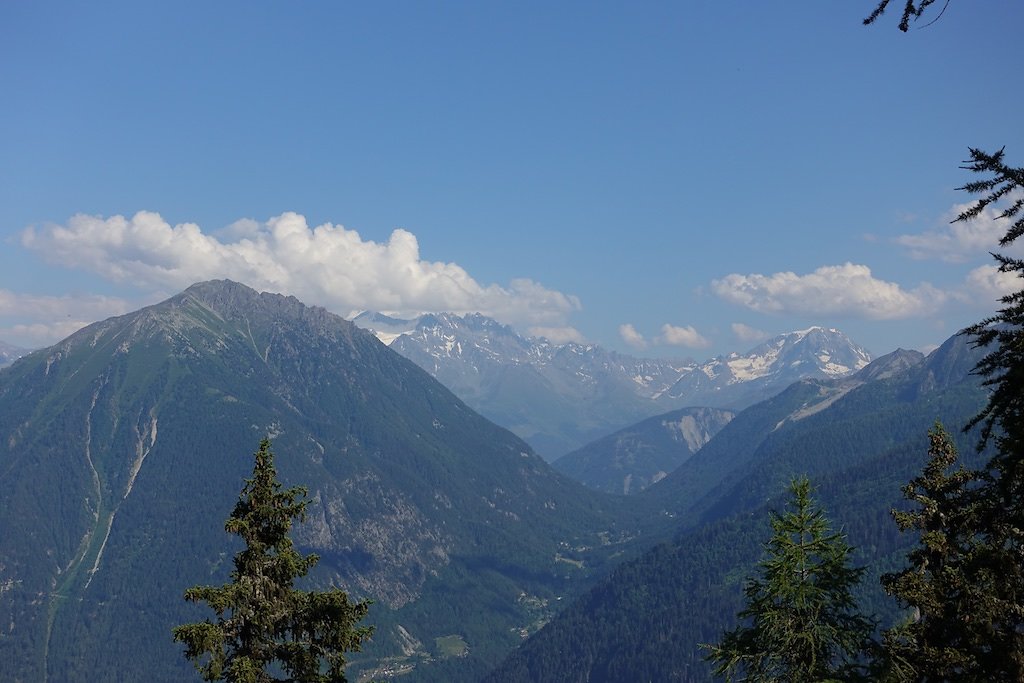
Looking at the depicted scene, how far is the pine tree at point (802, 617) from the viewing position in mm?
28266

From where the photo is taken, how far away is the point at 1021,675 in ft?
70.6

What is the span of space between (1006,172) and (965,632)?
572 inches

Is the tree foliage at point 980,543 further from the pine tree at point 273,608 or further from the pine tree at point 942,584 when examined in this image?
the pine tree at point 273,608

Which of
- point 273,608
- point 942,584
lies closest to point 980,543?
point 942,584

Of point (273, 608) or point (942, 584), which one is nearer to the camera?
point (273, 608)

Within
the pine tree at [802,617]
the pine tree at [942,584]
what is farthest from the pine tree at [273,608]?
the pine tree at [942,584]

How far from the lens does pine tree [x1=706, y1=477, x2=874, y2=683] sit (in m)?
28.3

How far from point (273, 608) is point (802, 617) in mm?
17557

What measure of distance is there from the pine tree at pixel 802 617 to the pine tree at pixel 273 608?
43.0 feet

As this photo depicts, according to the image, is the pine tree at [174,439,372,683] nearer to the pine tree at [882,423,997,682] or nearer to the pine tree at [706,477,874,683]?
the pine tree at [706,477,874,683]

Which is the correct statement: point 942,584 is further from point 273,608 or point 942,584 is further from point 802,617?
point 273,608

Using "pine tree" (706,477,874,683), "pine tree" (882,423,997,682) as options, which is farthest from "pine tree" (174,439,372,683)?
"pine tree" (882,423,997,682)

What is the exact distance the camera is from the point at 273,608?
25203 millimetres

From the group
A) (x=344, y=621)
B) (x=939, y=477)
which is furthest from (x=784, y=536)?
(x=344, y=621)
